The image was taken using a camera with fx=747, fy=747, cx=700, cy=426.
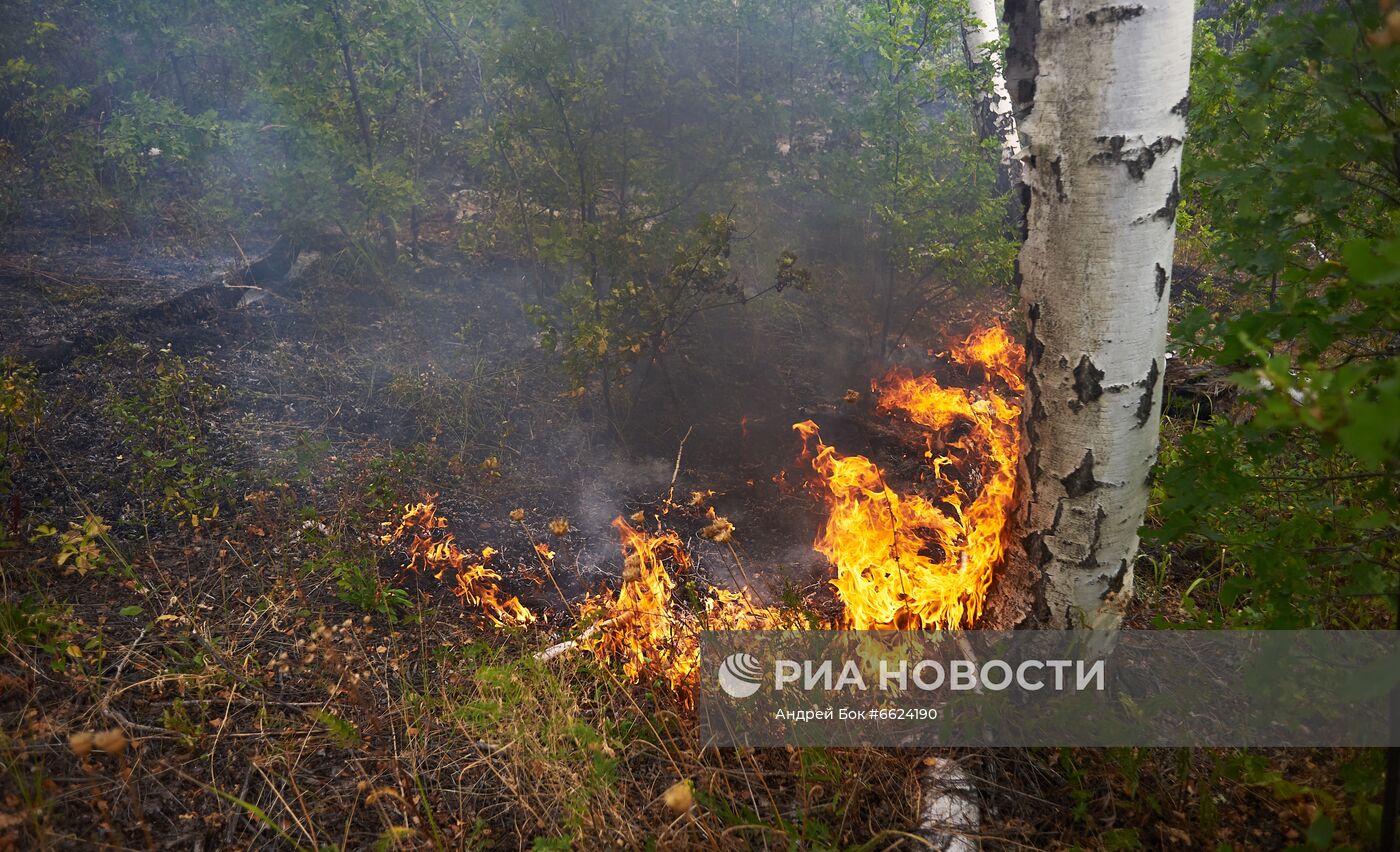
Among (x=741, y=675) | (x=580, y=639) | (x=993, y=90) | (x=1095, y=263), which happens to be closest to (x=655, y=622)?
(x=580, y=639)

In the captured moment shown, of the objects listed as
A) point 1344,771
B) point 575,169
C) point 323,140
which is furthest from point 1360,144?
point 323,140

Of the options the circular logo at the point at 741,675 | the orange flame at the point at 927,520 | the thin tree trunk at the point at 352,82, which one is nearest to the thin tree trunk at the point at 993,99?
the orange flame at the point at 927,520

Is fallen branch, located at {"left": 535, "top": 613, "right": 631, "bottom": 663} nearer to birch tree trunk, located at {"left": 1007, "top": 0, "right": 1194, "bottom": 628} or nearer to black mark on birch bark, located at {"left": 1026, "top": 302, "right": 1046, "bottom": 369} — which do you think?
birch tree trunk, located at {"left": 1007, "top": 0, "right": 1194, "bottom": 628}

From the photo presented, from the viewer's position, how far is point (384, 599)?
129 inches

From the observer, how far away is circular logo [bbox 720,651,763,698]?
275 centimetres

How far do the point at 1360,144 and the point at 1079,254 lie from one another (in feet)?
2.14

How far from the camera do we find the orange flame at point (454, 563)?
346 centimetres

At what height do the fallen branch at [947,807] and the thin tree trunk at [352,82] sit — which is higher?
the thin tree trunk at [352,82]

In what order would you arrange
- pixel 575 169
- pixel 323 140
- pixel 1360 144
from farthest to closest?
pixel 323 140 < pixel 575 169 < pixel 1360 144

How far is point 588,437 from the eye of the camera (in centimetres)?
514

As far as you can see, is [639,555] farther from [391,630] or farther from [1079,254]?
[1079,254]

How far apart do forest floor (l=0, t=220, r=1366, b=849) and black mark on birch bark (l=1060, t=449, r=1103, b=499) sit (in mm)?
803

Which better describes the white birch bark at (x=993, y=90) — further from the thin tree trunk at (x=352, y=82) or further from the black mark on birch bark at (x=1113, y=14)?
the thin tree trunk at (x=352, y=82)

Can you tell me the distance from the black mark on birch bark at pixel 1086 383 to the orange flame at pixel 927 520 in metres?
0.48
